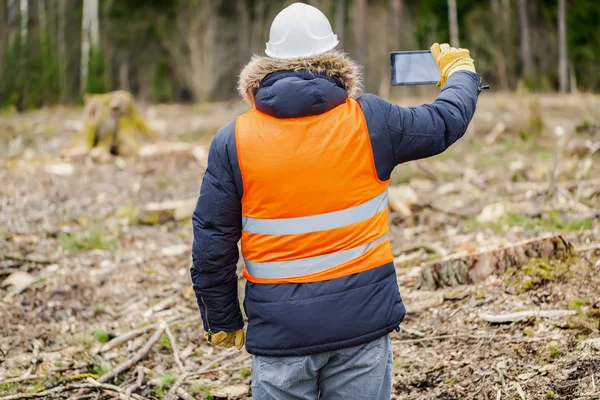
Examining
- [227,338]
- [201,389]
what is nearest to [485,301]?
[201,389]

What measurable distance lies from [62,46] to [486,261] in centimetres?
1882

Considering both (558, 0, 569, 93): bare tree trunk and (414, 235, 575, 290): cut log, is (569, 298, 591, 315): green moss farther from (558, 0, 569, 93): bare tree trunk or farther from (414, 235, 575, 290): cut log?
(558, 0, 569, 93): bare tree trunk

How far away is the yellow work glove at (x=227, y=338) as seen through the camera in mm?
2895

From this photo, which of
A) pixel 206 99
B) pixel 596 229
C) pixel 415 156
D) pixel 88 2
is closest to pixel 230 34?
pixel 206 99

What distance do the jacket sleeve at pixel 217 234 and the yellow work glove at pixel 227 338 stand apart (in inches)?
4.2

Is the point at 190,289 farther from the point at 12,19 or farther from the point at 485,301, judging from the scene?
the point at 12,19

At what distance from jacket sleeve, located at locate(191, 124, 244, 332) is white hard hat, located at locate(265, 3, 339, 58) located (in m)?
0.36

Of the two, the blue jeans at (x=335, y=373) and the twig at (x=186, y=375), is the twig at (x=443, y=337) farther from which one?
the blue jeans at (x=335, y=373)

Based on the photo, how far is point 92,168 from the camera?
386 inches

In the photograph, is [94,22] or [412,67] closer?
[412,67]

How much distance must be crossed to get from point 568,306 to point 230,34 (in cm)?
2385

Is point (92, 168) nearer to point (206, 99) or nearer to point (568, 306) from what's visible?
point (568, 306)

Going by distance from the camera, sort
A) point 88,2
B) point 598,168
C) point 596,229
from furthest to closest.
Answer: point 88,2, point 598,168, point 596,229

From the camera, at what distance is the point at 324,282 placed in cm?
252
